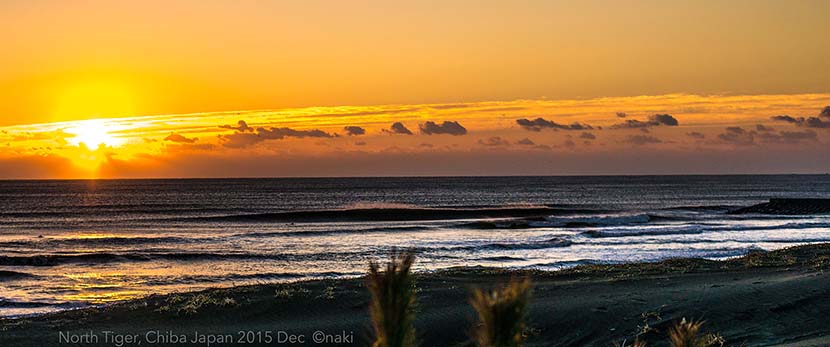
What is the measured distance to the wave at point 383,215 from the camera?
67625 millimetres

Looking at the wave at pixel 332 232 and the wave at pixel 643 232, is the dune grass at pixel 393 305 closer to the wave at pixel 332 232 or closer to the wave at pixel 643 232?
the wave at pixel 643 232

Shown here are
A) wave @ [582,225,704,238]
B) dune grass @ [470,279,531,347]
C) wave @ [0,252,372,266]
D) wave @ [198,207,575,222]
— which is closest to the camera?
dune grass @ [470,279,531,347]

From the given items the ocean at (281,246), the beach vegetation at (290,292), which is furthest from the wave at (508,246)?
the beach vegetation at (290,292)

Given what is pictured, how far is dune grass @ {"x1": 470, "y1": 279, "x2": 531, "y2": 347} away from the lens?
3.57 m

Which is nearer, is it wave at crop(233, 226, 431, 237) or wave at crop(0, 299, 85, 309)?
wave at crop(0, 299, 85, 309)

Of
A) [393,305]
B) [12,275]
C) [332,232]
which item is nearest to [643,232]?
[332,232]

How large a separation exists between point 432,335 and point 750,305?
5.69 meters

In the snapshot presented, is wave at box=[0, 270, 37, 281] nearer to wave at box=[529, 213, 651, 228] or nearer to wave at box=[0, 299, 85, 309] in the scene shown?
wave at box=[0, 299, 85, 309]

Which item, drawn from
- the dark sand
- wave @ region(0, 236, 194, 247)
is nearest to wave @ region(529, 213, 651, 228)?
wave @ region(0, 236, 194, 247)

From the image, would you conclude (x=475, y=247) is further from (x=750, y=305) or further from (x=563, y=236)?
(x=750, y=305)

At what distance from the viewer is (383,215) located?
7069cm

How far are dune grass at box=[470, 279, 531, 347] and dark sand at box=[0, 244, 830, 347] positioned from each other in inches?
353

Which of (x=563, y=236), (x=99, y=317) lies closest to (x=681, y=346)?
(x=99, y=317)

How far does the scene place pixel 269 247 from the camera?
40.0 meters
